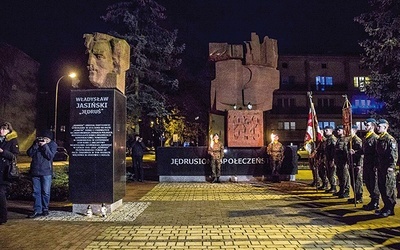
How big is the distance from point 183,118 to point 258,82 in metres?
20.8

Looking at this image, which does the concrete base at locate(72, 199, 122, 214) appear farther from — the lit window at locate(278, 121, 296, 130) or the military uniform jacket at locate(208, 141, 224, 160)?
the lit window at locate(278, 121, 296, 130)

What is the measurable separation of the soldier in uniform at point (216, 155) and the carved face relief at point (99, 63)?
25.9 ft

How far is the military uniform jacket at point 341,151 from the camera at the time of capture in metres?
11.8

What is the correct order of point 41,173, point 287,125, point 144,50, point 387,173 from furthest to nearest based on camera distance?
point 287,125 < point 144,50 < point 41,173 < point 387,173

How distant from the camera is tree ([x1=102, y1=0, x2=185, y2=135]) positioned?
26.1m

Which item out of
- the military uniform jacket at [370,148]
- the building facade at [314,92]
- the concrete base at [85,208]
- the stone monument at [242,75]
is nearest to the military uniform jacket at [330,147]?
the military uniform jacket at [370,148]

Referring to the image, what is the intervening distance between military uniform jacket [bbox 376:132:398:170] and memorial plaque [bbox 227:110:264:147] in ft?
30.5

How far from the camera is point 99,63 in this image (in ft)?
32.3

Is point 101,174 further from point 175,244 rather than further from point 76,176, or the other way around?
point 175,244

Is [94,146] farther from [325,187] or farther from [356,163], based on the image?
[325,187]

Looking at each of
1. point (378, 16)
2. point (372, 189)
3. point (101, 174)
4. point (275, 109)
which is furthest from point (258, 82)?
point (275, 109)

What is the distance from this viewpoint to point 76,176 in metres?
9.35

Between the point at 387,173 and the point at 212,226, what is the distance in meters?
4.34

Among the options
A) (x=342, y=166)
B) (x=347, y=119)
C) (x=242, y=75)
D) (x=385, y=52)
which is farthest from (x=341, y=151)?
(x=385, y=52)
